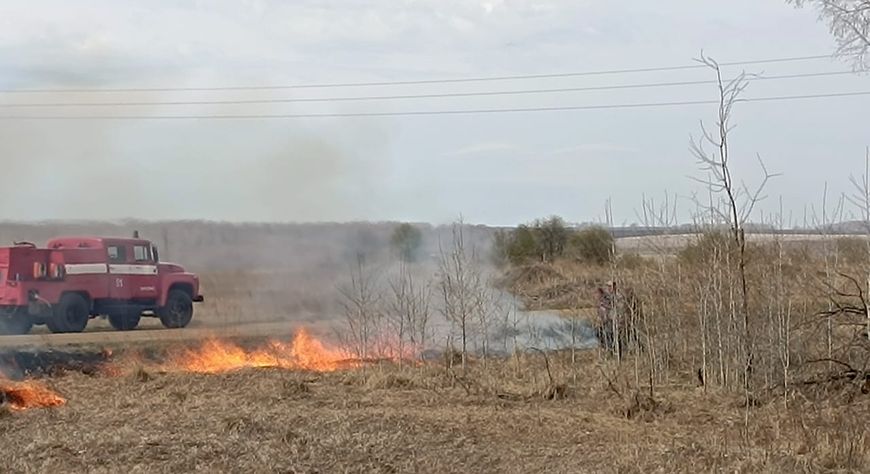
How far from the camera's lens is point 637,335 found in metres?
15.8

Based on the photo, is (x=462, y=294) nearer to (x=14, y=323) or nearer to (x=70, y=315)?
(x=70, y=315)

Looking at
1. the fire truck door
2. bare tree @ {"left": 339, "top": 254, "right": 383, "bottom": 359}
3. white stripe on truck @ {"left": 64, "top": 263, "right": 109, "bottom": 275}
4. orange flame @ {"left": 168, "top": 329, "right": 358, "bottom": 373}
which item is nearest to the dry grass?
orange flame @ {"left": 168, "top": 329, "right": 358, "bottom": 373}

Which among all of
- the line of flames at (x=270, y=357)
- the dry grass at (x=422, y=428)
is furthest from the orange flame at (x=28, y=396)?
the line of flames at (x=270, y=357)

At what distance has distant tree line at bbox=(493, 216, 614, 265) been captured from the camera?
32375 mm

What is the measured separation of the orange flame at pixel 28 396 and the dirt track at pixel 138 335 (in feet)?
15.9

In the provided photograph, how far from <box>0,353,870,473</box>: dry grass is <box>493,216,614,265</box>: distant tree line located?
16.3 metres

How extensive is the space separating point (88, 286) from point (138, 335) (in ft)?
5.29

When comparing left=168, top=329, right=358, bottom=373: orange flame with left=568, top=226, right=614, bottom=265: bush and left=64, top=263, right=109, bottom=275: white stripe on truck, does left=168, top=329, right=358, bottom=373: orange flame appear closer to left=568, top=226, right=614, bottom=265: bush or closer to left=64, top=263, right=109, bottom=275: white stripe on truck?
left=64, top=263, right=109, bottom=275: white stripe on truck

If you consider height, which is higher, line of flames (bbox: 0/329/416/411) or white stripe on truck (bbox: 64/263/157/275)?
white stripe on truck (bbox: 64/263/157/275)

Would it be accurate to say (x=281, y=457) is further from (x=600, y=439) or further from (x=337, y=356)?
(x=337, y=356)

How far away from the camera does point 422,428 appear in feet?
38.0

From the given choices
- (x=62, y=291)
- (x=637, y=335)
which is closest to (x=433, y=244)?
(x=62, y=291)

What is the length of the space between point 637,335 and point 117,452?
28.1 feet

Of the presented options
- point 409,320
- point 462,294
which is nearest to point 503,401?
point 462,294
